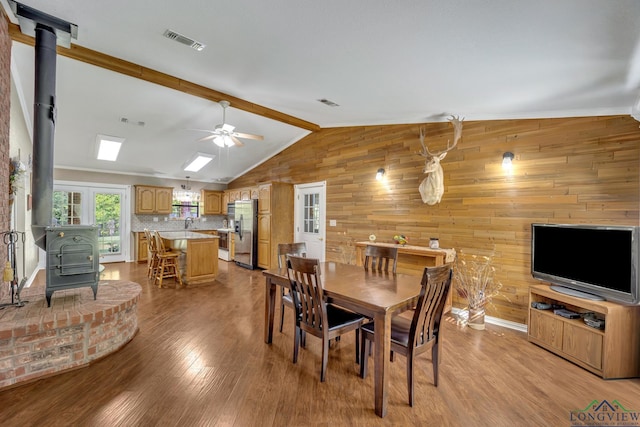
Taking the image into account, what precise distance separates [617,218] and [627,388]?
1587 mm

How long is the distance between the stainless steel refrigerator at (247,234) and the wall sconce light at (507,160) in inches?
198

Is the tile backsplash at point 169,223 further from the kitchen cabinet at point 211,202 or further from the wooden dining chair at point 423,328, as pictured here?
the wooden dining chair at point 423,328

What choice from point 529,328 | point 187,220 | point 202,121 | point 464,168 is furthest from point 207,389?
point 187,220

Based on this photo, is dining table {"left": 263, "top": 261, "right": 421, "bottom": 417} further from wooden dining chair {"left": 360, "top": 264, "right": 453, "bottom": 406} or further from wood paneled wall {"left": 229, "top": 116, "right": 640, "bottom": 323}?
wood paneled wall {"left": 229, "top": 116, "right": 640, "bottom": 323}

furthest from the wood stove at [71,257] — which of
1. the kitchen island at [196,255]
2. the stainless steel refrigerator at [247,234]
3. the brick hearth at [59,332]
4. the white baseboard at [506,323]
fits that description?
the white baseboard at [506,323]

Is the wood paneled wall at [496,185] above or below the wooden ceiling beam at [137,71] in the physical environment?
below

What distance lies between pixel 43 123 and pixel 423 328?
3836 mm

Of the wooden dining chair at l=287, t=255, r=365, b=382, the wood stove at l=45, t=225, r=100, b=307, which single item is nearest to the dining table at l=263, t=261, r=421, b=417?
the wooden dining chair at l=287, t=255, r=365, b=382

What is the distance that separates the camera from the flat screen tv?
241cm

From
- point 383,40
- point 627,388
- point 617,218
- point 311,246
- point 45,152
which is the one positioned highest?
point 383,40

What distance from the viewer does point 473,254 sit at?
3814 millimetres

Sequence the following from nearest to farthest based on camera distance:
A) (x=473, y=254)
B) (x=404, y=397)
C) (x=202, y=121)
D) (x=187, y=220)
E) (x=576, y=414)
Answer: (x=576, y=414), (x=404, y=397), (x=473, y=254), (x=202, y=121), (x=187, y=220)

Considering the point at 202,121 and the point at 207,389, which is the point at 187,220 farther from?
the point at 207,389

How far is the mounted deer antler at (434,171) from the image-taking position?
3.77 metres
